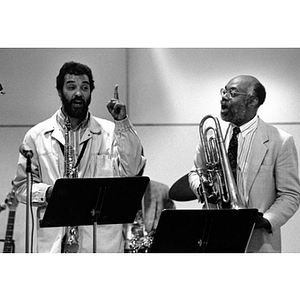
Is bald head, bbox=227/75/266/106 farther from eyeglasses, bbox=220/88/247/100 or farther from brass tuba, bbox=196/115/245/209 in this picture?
brass tuba, bbox=196/115/245/209

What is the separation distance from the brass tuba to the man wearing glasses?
0.11 ft

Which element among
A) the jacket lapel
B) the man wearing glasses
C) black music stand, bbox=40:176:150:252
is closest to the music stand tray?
black music stand, bbox=40:176:150:252

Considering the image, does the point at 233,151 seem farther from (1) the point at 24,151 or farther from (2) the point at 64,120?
(1) the point at 24,151

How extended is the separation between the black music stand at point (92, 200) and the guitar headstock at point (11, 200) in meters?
0.32

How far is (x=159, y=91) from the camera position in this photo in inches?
173

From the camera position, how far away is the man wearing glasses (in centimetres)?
433

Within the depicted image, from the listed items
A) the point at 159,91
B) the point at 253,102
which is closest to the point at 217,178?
the point at 253,102

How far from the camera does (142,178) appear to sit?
13.4ft

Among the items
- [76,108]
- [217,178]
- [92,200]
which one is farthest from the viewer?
[76,108]

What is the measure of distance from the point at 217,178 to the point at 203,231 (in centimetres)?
39

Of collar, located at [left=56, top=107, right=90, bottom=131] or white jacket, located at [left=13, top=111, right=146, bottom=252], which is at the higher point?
collar, located at [left=56, top=107, right=90, bottom=131]

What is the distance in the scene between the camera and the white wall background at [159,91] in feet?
14.2
